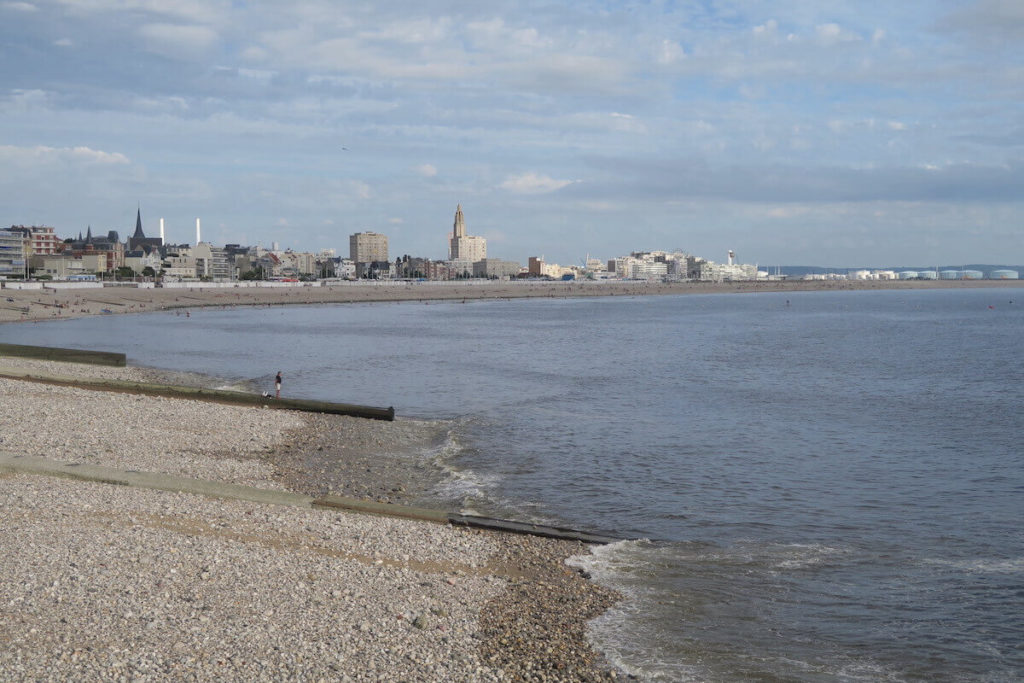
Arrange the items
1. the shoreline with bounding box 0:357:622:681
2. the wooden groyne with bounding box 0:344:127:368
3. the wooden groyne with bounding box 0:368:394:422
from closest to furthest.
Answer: the shoreline with bounding box 0:357:622:681 → the wooden groyne with bounding box 0:368:394:422 → the wooden groyne with bounding box 0:344:127:368

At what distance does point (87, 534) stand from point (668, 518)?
33.5 ft

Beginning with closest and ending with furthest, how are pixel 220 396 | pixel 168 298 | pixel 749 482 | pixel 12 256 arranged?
1. pixel 749 482
2. pixel 220 396
3. pixel 168 298
4. pixel 12 256

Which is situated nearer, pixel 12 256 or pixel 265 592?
pixel 265 592

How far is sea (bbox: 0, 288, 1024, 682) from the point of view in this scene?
11125 millimetres

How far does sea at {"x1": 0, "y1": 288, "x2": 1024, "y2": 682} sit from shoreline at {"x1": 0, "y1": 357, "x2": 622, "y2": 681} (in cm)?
121

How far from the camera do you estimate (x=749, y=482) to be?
1964 cm

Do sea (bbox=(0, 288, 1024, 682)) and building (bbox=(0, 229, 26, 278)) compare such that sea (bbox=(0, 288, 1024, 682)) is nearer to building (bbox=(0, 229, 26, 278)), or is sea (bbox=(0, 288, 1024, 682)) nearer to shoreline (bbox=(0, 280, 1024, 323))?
shoreline (bbox=(0, 280, 1024, 323))

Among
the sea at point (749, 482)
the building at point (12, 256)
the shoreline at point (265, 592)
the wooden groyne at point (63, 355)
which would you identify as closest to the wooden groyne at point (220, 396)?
the sea at point (749, 482)

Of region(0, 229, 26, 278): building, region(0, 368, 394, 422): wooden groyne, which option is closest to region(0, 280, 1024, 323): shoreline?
region(0, 229, 26, 278): building

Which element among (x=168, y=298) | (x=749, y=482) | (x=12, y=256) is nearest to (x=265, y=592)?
(x=749, y=482)

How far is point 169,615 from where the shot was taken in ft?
31.1

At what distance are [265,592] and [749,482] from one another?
41.2 ft

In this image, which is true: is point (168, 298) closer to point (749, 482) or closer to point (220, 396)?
point (220, 396)

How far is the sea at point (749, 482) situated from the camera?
11125 mm
